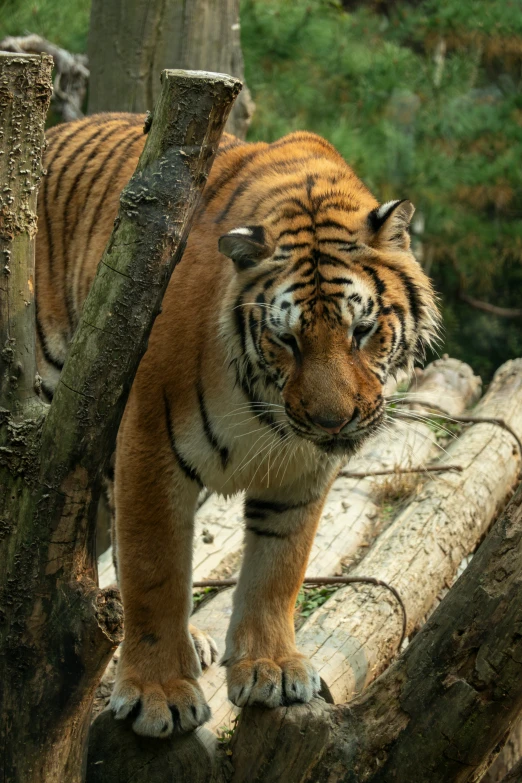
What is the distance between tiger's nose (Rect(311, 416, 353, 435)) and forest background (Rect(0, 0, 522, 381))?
13.9 ft

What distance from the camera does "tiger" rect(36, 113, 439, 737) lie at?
263cm

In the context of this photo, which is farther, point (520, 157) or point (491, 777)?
point (520, 157)

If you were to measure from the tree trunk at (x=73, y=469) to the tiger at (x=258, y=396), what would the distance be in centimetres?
50

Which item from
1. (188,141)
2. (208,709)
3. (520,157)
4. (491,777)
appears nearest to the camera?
(188,141)

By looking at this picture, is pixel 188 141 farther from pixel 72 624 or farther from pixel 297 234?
pixel 72 624

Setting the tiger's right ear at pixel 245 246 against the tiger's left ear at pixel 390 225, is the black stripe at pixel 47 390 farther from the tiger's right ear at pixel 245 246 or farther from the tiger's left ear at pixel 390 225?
the tiger's left ear at pixel 390 225

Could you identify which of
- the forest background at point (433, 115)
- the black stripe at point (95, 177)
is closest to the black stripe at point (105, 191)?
the black stripe at point (95, 177)

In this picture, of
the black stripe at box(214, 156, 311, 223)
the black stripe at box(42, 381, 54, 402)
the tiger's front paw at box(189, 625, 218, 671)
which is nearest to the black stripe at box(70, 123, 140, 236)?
the black stripe at box(42, 381, 54, 402)

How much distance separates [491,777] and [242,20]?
4.69 metres

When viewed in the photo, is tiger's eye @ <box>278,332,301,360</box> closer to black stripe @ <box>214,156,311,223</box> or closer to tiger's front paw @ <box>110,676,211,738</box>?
black stripe @ <box>214,156,311,223</box>

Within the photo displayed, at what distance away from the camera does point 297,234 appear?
279 cm

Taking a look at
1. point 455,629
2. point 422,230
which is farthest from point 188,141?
point 422,230

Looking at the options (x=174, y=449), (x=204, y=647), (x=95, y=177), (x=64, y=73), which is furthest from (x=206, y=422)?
(x=64, y=73)

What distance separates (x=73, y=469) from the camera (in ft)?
7.23
